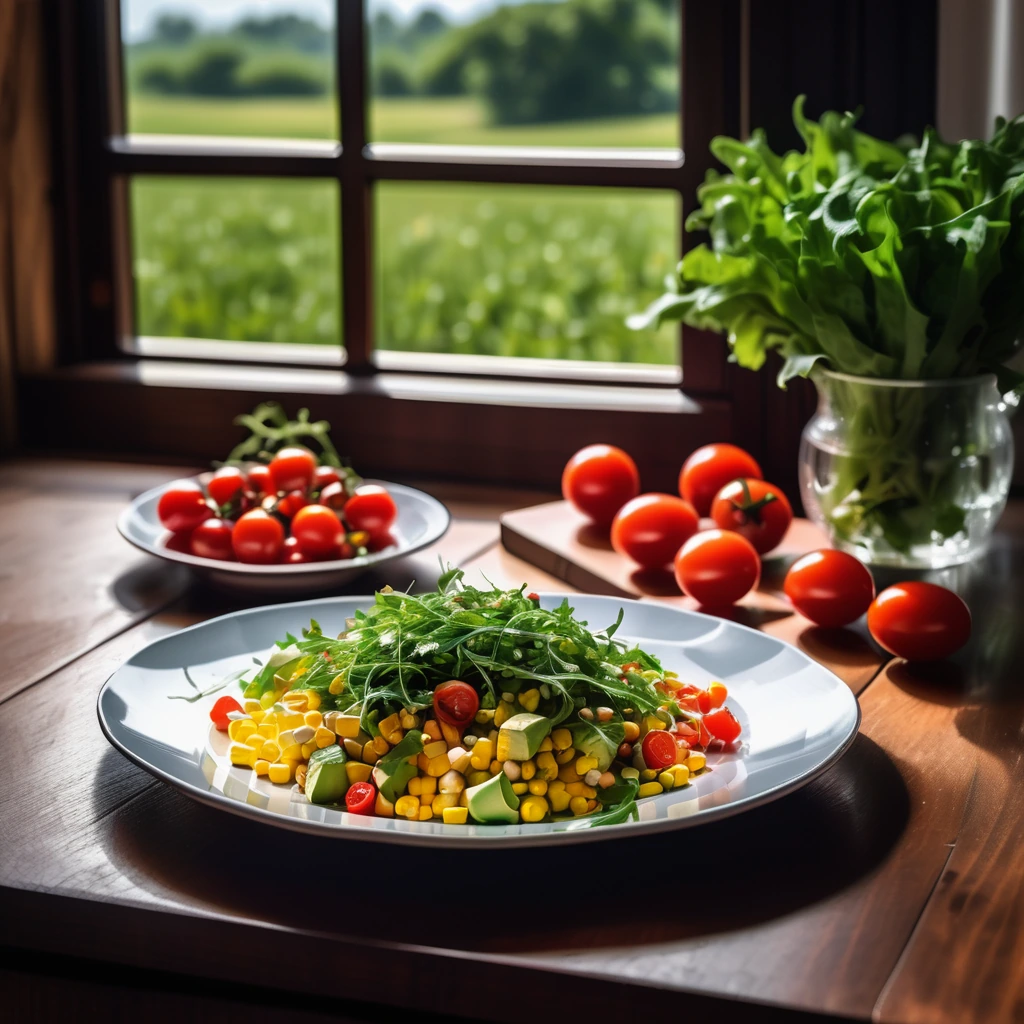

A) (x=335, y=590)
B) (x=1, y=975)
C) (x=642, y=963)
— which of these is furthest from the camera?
(x=335, y=590)

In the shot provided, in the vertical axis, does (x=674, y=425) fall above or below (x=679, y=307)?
below

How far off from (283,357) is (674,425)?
1.96ft

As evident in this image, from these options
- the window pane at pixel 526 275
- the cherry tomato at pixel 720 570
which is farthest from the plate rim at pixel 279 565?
the window pane at pixel 526 275

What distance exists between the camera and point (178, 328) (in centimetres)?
377

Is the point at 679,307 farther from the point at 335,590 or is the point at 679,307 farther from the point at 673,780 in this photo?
the point at 673,780

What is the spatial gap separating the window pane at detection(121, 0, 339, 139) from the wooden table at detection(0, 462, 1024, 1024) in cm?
369

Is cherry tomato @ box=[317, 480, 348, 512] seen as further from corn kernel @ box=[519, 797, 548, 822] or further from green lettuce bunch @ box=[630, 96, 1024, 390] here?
corn kernel @ box=[519, 797, 548, 822]

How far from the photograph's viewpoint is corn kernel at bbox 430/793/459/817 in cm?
85

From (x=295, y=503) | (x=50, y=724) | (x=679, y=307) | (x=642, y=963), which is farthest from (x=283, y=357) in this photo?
(x=642, y=963)

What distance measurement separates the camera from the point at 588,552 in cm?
150

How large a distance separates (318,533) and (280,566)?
0.21 ft

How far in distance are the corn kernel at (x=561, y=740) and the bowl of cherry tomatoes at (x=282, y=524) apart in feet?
1.66

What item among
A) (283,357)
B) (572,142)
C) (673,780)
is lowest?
(673,780)

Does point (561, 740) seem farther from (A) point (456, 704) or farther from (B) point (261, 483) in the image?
(B) point (261, 483)
